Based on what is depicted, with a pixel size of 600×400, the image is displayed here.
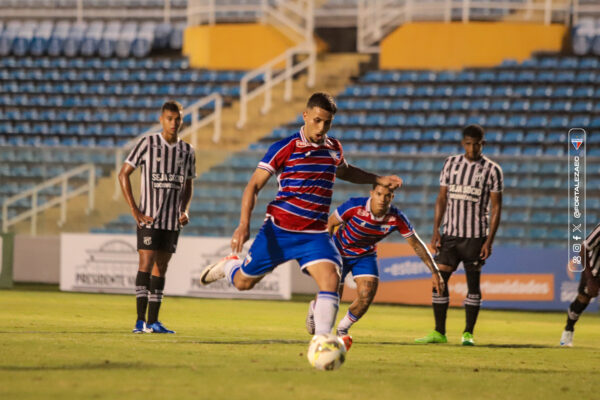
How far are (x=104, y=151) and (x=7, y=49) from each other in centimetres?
1074

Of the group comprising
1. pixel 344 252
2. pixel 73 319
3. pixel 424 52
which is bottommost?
pixel 73 319

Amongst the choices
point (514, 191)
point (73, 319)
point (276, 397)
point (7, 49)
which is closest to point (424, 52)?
point (514, 191)

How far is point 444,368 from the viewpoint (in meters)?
8.00

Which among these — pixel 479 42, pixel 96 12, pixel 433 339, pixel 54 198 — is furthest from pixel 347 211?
pixel 96 12

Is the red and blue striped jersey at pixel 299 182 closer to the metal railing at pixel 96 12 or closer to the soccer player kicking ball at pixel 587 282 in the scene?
the soccer player kicking ball at pixel 587 282

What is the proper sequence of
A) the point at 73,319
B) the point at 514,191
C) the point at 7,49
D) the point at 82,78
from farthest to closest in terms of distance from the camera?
the point at 7,49, the point at 82,78, the point at 514,191, the point at 73,319

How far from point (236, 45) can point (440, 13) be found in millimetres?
4979

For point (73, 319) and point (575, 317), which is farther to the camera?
point (73, 319)

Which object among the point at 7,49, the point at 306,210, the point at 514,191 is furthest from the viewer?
the point at 7,49

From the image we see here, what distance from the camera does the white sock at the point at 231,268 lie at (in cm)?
828

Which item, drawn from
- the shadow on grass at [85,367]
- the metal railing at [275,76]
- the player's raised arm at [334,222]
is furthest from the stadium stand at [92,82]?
the shadow on grass at [85,367]

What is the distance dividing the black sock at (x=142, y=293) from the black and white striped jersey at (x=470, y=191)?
2.94m

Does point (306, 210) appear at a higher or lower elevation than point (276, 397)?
higher

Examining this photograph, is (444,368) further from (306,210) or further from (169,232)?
(169,232)
